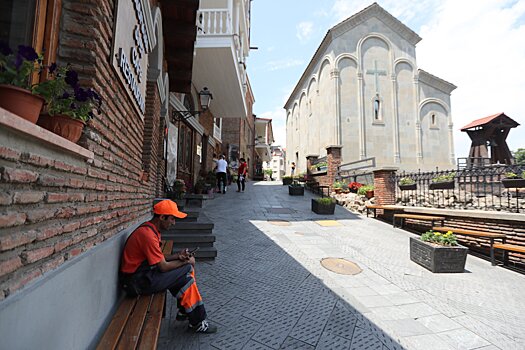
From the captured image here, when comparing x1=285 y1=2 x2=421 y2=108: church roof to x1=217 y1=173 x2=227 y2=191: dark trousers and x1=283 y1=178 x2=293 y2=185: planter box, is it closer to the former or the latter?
x1=283 y1=178 x2=293 y2=185: planter box

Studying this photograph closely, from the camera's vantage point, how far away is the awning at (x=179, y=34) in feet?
17.5

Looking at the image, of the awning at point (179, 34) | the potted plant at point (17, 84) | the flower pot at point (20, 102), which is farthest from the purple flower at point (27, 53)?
the awning at point (179, 34)

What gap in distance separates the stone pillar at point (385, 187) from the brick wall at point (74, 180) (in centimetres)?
931

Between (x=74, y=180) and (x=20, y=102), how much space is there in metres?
0.64

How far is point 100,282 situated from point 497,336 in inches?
163

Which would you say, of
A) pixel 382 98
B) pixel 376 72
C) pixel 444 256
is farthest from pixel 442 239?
pixel 376 72

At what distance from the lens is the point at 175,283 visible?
2.66m

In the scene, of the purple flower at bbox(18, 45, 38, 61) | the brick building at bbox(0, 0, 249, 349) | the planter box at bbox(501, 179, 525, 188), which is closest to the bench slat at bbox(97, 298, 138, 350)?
the brick building at bbox(0, 0, 249, 349)

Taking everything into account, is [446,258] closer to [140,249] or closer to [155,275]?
[155,275]

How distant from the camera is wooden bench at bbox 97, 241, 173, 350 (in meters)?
1.93

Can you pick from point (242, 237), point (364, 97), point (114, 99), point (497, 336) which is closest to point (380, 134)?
point (364, 97)

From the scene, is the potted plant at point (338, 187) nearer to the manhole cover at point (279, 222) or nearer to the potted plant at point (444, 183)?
the potted plant at point (444, 183)

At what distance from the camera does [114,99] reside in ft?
8.37

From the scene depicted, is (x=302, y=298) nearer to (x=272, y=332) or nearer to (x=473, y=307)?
(x=272, y=332)
